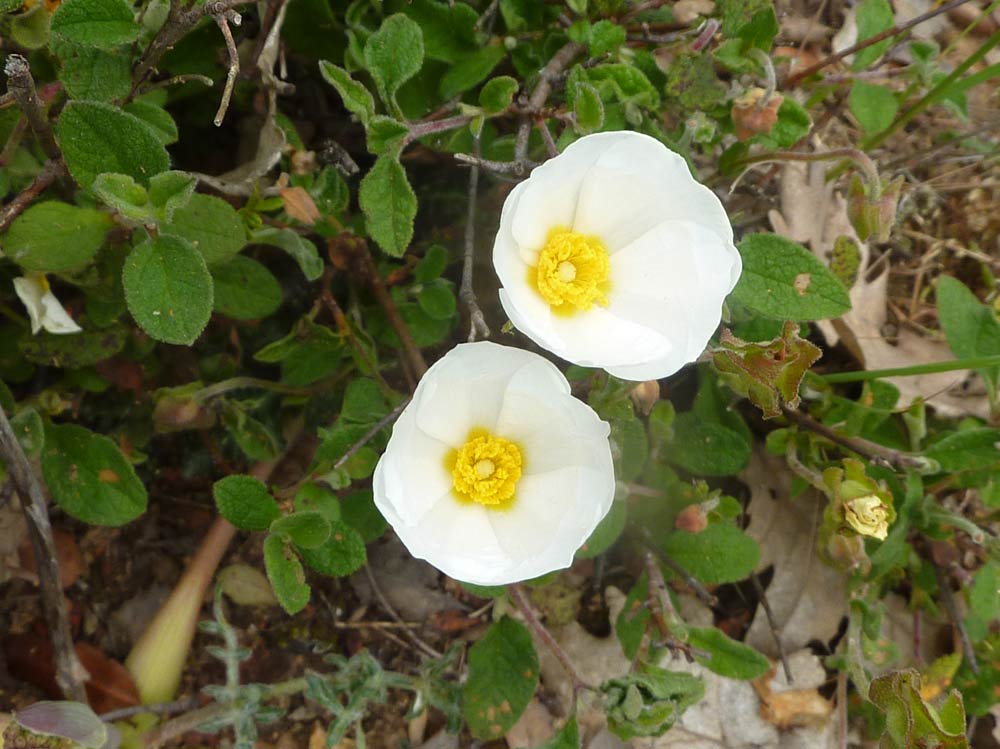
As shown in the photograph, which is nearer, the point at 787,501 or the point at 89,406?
the point at 89,406

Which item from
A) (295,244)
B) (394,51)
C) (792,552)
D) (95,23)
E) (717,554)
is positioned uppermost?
(95,23)

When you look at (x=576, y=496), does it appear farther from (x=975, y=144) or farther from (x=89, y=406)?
(x=975, y=144)

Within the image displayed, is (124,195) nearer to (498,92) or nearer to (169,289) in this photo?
(169,289)

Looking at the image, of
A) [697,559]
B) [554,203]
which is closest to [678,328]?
[554,203]

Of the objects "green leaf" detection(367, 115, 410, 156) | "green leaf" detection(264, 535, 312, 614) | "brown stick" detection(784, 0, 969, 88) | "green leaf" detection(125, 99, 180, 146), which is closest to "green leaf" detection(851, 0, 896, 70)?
"brown stick" detection(784, 0, 969, 88)

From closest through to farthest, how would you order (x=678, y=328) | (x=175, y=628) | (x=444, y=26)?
(x=678, y=328) → (x=444, y=26) → (x=175, y=628)

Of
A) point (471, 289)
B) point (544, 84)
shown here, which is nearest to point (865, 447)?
point (471, 289)

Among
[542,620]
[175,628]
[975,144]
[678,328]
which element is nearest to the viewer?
[678,328]
